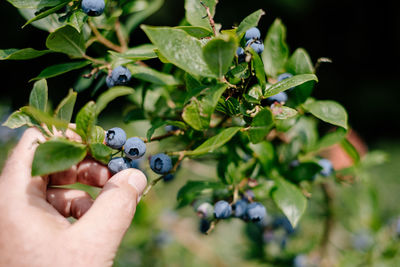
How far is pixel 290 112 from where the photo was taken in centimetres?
78

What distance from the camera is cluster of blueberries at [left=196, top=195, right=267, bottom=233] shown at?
0.92m

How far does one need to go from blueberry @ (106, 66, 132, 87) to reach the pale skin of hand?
0.73 ft

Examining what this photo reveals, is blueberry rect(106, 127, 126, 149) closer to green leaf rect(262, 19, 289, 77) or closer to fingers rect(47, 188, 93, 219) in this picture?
fingers rect(47, 188, 93, 219)

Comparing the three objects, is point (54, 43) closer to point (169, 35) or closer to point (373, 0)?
point (169, 35)

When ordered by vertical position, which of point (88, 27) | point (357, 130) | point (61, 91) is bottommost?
point (357, 130)

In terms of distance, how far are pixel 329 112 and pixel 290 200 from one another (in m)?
0.24

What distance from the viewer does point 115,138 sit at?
75 cm

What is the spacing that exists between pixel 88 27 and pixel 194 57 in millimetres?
412

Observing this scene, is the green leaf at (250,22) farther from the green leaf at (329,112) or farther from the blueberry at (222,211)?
the blueberry at (222,211)

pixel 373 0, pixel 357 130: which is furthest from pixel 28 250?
pixel 373 0

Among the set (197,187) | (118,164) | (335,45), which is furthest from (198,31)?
(335,45)

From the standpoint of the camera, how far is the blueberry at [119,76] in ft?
2.79

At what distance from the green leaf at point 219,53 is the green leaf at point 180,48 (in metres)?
0.02

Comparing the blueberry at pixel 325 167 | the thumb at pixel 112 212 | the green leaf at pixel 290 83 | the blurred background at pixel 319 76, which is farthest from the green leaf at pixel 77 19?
the blurred background at pixel 319 76
